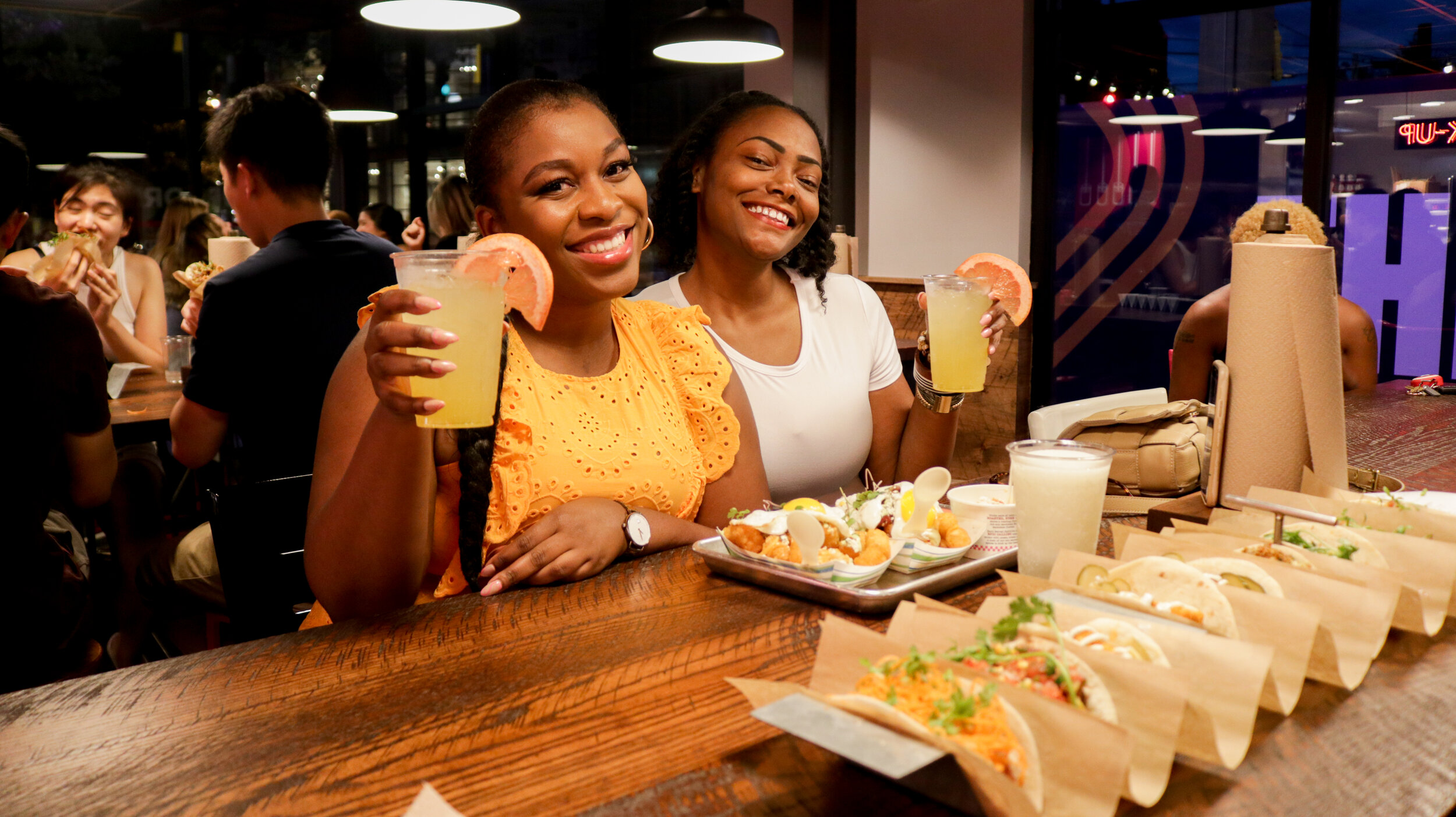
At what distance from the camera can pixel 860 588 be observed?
1.26 m

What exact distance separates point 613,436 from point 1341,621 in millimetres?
1050

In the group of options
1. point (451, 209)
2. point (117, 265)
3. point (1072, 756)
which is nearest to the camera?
point (1072, 756)

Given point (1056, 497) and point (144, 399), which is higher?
point (1056, 497)

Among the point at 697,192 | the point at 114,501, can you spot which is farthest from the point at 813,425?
the point at 114,501

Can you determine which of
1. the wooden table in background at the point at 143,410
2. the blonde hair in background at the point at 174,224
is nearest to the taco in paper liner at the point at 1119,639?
the wooden table in background at the point at 143,410

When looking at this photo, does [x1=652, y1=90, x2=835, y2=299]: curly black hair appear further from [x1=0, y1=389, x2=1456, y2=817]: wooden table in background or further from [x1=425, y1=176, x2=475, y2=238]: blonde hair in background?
[x1=425, y1=176, x2=475, y2=238]: blonde hair in background

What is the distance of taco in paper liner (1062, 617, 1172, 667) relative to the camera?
2.76 feet

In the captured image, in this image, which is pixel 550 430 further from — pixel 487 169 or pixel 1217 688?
pixel 1217 688

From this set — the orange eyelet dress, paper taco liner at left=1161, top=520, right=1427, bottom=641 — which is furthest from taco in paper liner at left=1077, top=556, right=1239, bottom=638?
the orange eyelet dress

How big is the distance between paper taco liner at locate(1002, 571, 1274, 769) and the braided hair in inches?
36.7

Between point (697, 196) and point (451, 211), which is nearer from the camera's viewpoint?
point (697, 196)

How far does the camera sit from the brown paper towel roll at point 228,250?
11.8 feet

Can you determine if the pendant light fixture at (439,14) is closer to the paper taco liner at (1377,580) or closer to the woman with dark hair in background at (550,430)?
the woman with dark hair in background at (550,430)

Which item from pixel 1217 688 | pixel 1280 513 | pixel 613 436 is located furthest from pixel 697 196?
pixel 1217 688
